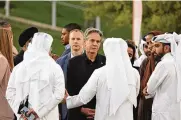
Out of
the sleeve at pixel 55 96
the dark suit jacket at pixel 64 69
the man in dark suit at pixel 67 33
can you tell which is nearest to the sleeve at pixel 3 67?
the sleeve at pixel 55 96

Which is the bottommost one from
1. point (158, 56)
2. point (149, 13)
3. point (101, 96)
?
point (101, 96)

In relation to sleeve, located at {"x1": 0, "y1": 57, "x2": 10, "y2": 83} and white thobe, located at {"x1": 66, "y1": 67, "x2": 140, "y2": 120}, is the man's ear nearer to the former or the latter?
white thobe, located at {"x1": 66, "y1": 67, "x2": 140, "y2": 120}

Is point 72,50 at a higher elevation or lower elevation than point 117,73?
higher

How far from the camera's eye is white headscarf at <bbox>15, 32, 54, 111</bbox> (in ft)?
29.1

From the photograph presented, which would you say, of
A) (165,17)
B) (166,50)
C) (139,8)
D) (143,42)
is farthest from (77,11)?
(166,50)

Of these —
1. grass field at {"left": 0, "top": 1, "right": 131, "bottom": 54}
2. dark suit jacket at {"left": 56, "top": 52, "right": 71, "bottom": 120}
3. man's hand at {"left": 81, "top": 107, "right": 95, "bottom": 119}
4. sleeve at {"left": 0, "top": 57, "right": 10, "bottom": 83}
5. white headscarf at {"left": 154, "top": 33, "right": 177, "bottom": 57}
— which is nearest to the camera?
sleeve at {"left": 0, "top": 57, "right": 10, "bottom": 83}

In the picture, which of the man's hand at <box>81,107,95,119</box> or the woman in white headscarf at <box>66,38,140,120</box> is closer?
the woman in white headscarf at <box>66,38,140,120</box>

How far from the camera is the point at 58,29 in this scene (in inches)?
1134

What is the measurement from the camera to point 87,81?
391 inches

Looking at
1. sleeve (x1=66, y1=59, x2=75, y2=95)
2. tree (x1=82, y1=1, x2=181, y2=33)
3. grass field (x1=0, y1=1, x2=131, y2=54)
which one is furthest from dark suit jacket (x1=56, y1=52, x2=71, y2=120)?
grass field (x1=0, y1=1, x2=131, y2=54)

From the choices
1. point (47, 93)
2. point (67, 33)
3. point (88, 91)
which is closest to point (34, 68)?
point (47, 93)

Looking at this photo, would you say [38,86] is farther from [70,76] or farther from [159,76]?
[159,76]

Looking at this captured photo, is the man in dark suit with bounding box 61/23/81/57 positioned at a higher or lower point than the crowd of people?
higher

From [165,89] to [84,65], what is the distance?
1.16 meters
